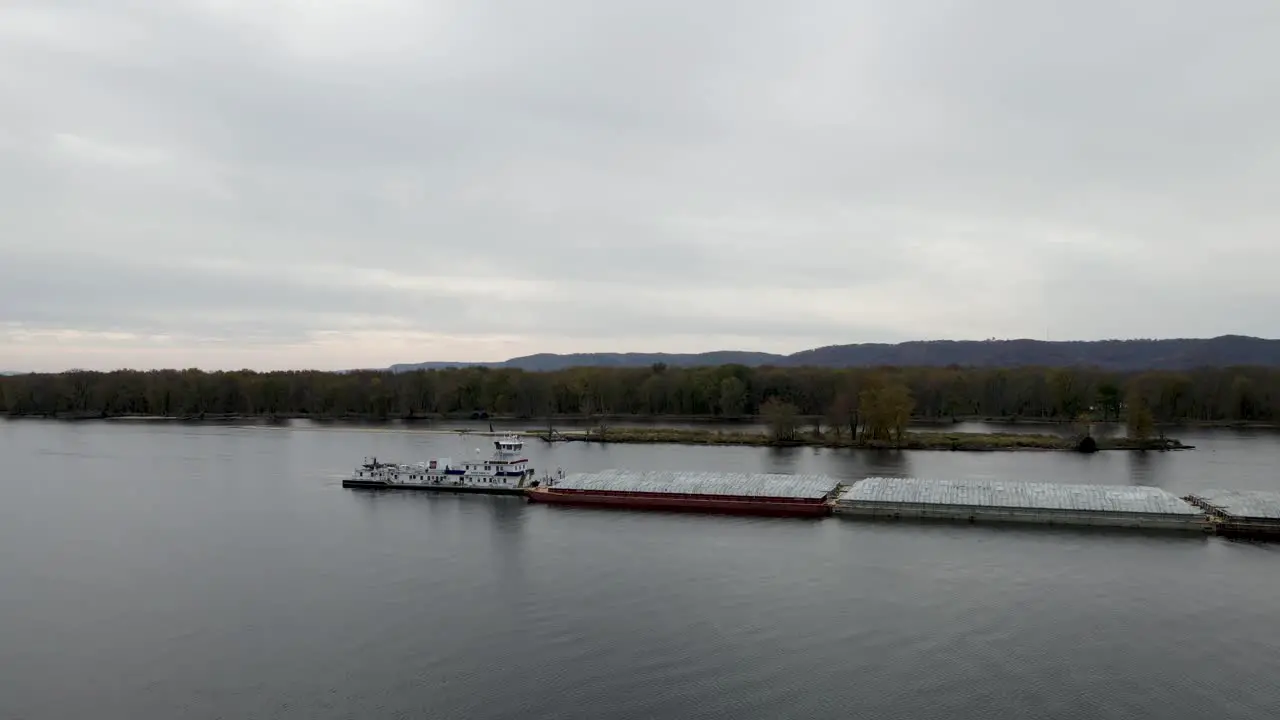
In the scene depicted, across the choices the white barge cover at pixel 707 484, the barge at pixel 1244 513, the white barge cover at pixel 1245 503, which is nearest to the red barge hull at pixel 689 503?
the white barge cover at pixel 707 484

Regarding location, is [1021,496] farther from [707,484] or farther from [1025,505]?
[707,484]

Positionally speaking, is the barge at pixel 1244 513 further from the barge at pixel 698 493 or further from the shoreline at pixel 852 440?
the shoreline at pixel 852 440

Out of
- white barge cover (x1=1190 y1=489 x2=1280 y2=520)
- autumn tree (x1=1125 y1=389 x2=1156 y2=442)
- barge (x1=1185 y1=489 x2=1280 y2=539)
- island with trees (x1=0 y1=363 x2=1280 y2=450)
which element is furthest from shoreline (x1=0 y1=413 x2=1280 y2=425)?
barge (x1=1185 y1=489 x2=1280 y2=539)

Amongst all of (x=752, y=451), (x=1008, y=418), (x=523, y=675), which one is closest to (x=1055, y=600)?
(x=523, y=675)

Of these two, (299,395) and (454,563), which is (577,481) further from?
(299,395)

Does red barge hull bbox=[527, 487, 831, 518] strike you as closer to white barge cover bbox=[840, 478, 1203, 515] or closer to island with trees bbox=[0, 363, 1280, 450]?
white barge cover bbox=[840, 478, 1203, 515]

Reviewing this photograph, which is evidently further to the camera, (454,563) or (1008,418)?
(1008,418)
